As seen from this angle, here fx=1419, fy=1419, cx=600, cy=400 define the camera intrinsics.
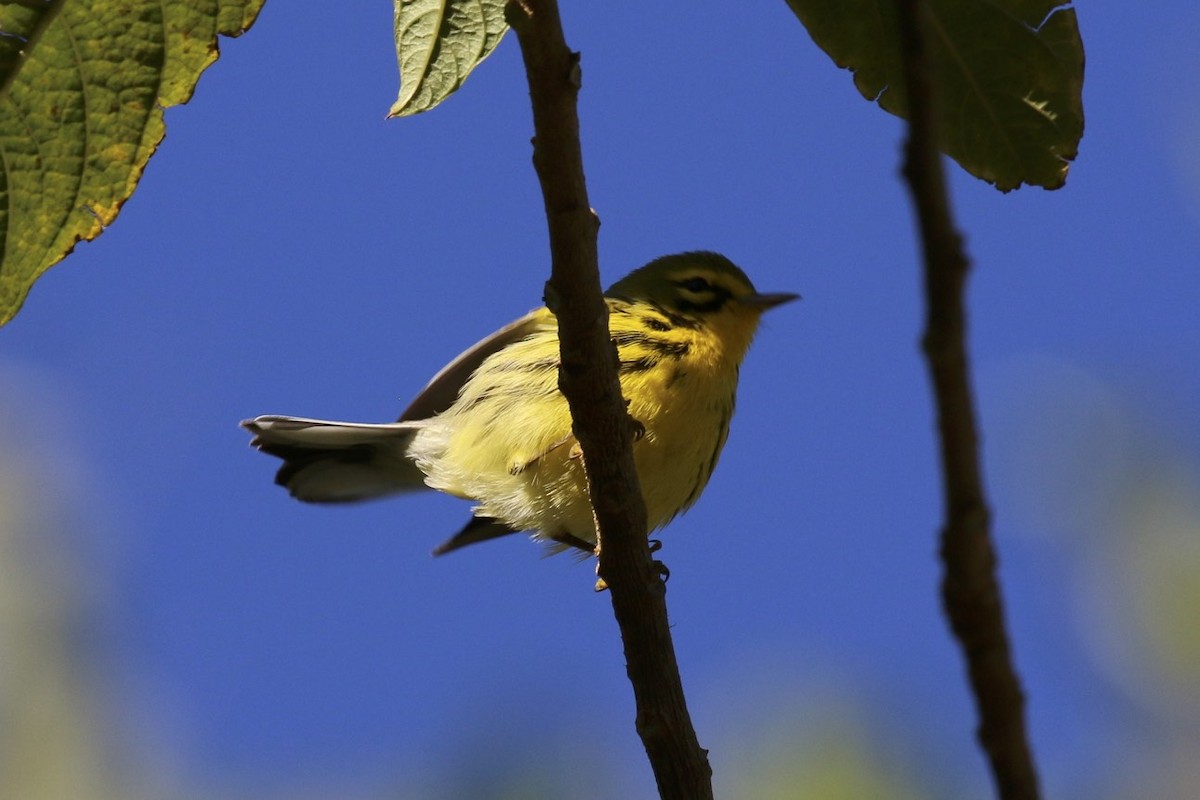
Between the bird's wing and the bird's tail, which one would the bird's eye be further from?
the bird's tail

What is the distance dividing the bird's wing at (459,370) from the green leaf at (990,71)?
2870mm

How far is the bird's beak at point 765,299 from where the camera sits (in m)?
5.36

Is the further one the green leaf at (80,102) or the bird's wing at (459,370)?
the bird's wing at (459,370)

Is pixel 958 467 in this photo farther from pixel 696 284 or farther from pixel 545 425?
pixel 696 284

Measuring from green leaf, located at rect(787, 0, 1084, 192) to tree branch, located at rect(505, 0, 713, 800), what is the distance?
549mm

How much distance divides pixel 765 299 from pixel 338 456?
182 centimetres

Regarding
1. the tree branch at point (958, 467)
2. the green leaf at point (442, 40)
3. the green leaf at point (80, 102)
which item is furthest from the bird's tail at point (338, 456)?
the tree branch at point (958, 467)

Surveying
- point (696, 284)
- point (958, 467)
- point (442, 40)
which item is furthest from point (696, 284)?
point (958, 467)

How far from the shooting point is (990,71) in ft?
8.15

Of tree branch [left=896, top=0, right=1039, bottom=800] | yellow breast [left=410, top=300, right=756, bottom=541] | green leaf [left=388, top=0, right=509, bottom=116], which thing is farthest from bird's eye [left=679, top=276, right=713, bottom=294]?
tree branch [left=896, top=0, right=1039, bottom=800]

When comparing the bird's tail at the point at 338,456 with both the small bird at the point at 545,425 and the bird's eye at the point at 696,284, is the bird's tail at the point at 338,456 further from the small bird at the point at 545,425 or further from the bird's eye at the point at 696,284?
the bird's eye at the point at 696,284

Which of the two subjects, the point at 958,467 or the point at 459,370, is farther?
the point at 459,370

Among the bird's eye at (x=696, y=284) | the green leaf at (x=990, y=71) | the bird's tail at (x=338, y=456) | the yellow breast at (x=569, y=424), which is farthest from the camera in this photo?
the bird's tail at (x=338, y=456)

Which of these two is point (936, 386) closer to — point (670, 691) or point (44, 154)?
point (44, 154)
